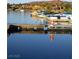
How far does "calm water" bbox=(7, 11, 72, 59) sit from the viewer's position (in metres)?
1.50

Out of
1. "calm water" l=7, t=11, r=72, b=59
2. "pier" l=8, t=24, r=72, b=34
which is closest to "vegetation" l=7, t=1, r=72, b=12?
"calm water" l=7, t=11, r=72, b=59

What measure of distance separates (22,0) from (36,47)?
41 centimetres

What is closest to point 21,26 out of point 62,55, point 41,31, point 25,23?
→ point 25,23

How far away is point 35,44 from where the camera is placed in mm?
1516

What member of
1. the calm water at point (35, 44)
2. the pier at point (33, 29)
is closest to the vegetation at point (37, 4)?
the calm water at point (35, 44)

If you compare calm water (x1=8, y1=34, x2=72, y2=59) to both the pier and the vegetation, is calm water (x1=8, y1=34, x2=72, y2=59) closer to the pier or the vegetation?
the pier

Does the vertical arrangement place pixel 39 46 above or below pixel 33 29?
below

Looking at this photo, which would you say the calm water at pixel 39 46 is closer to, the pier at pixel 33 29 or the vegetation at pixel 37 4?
the pier at pixel 33 29

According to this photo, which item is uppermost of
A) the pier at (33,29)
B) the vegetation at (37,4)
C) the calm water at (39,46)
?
A: the vegetation at (37,4)

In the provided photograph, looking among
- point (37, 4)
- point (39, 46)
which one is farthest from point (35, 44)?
point (37, 4)

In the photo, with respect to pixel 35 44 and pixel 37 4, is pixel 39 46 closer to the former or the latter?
pixel 35 44

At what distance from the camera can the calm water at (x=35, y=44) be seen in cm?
150
